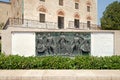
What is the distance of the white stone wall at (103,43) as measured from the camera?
12.3 metres

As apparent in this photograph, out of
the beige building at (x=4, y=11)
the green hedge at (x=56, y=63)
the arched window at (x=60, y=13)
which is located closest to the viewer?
the green hedge at (x=56, y=63)

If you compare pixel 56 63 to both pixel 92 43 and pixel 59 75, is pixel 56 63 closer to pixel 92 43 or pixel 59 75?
pixel 59 75

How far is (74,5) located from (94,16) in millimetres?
5377

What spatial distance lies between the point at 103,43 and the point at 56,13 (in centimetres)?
1935

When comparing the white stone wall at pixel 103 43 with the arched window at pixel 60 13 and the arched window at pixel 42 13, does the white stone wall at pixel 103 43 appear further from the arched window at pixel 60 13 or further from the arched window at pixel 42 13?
the arched window at pixel 60 13

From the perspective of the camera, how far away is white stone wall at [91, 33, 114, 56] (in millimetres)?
12312

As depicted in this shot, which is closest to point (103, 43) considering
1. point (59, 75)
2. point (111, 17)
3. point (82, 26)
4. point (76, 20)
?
point (59, 75)

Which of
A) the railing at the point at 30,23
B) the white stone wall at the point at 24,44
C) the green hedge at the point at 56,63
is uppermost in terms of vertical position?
the railing at the point at 30,23

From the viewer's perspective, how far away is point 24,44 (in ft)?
40.8

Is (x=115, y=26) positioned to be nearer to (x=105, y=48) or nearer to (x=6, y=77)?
(x=105, y=48)

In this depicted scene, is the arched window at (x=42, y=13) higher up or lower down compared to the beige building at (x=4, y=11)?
lower down

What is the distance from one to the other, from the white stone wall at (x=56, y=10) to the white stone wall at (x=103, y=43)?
16.6 metres

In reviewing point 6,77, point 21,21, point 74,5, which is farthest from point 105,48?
point 74,5

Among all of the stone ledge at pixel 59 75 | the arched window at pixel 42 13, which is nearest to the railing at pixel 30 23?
the arched window at pixel 42 13
